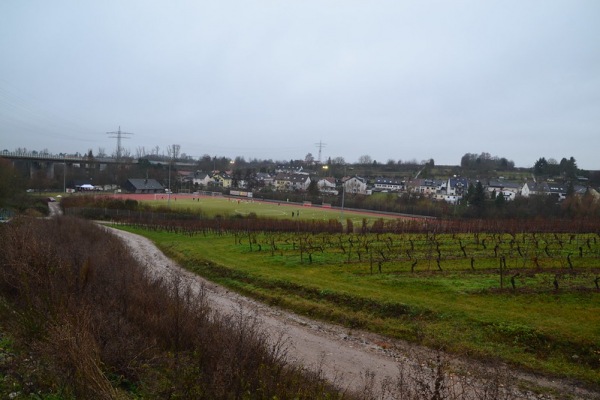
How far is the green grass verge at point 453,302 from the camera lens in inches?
461

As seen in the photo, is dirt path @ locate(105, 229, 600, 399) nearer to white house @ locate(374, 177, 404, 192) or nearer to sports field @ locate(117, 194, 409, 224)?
sports field @ locate(117, 194, 409, 224)

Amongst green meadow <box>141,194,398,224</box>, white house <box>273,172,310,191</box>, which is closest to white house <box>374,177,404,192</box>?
white house <box>273,172,310,191</box>

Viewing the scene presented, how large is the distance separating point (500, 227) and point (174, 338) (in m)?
30.8

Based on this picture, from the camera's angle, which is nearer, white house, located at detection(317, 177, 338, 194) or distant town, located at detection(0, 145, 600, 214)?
distant town, located at detection(0, 145, 600, 214)

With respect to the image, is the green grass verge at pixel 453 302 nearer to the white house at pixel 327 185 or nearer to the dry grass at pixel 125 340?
the dry grass at pixel 125 340

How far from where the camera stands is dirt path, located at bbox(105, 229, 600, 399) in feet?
31.4

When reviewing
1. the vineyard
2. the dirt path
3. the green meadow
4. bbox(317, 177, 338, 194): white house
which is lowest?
the dirt path

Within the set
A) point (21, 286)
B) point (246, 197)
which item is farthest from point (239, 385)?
point (246, 197)

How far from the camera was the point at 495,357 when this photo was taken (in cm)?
1151

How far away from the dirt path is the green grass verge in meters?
0.61

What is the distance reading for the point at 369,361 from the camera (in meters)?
11.7

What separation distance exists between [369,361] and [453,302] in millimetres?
4946

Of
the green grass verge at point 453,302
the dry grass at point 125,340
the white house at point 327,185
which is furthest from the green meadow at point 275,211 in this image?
the dry grass at point 125,340

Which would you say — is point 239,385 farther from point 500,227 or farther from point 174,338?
point 500,227
